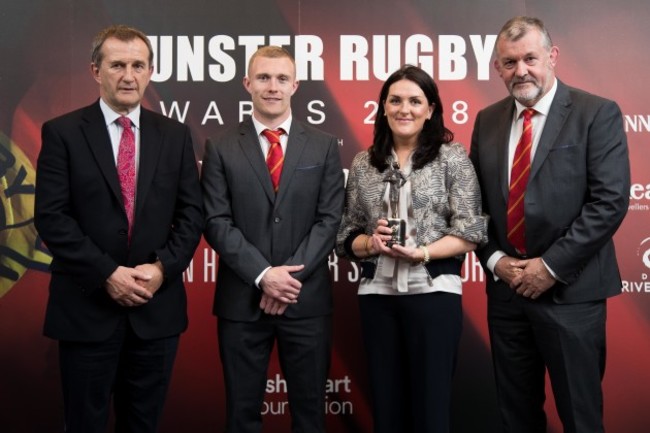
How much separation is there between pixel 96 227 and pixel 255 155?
28.0 inches

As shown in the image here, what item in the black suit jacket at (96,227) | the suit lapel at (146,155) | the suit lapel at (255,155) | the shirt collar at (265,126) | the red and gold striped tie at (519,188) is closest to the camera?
the black suit jacket at (96,227)

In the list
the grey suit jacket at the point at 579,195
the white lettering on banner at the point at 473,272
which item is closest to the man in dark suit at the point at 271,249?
the grey suit jacket at the point at 579,195

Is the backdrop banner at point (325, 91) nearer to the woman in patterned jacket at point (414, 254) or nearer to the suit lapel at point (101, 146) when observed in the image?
the woman in patterned jacket at point (414, 254)

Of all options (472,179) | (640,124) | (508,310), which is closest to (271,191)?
(472,179)

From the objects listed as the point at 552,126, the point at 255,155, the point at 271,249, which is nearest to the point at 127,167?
the point at 255,155

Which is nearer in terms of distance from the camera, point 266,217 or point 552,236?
point 552,236

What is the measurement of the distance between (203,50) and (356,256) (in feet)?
5.28

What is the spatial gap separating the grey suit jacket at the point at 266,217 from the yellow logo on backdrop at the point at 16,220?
1.36m

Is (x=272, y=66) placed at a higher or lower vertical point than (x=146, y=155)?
higher

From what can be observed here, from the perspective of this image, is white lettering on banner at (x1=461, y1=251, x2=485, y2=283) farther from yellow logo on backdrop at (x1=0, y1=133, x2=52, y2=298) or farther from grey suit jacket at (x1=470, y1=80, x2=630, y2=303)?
yellow logo on backdrop at (x1=0, y1=133, x2=52, y2=298)

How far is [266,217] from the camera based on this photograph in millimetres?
2965

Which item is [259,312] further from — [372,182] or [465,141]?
[465,141]

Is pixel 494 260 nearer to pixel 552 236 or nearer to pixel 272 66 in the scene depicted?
pixel 552 236

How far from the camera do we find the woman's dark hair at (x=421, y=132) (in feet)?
9.59
